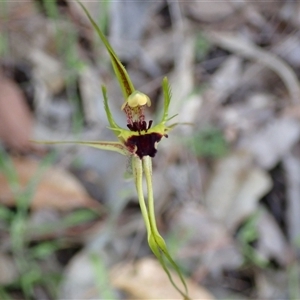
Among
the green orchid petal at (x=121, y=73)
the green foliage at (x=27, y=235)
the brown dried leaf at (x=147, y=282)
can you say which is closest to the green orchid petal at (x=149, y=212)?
the green orchid petal at (x=121, y=73)

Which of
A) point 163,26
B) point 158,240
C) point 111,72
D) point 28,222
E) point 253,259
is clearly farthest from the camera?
point 163,26

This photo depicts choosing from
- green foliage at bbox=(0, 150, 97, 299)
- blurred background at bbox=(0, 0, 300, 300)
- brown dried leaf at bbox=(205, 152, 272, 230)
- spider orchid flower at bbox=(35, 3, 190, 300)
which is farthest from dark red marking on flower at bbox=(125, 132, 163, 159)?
brown dried leaf at bbox=(205, 152, 272, 230)

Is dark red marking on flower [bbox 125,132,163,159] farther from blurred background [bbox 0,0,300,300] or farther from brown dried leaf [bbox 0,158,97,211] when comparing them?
brown dried leaf [bbox 0,158,97,211]

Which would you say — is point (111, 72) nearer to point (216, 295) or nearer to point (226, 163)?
point (226, 163)

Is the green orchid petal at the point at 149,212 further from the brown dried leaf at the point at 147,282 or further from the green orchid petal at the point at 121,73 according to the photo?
the brown dried leaf at the point at 147,282

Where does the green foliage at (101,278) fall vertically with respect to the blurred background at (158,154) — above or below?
below

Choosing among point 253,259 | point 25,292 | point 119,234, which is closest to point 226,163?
point 253,259
